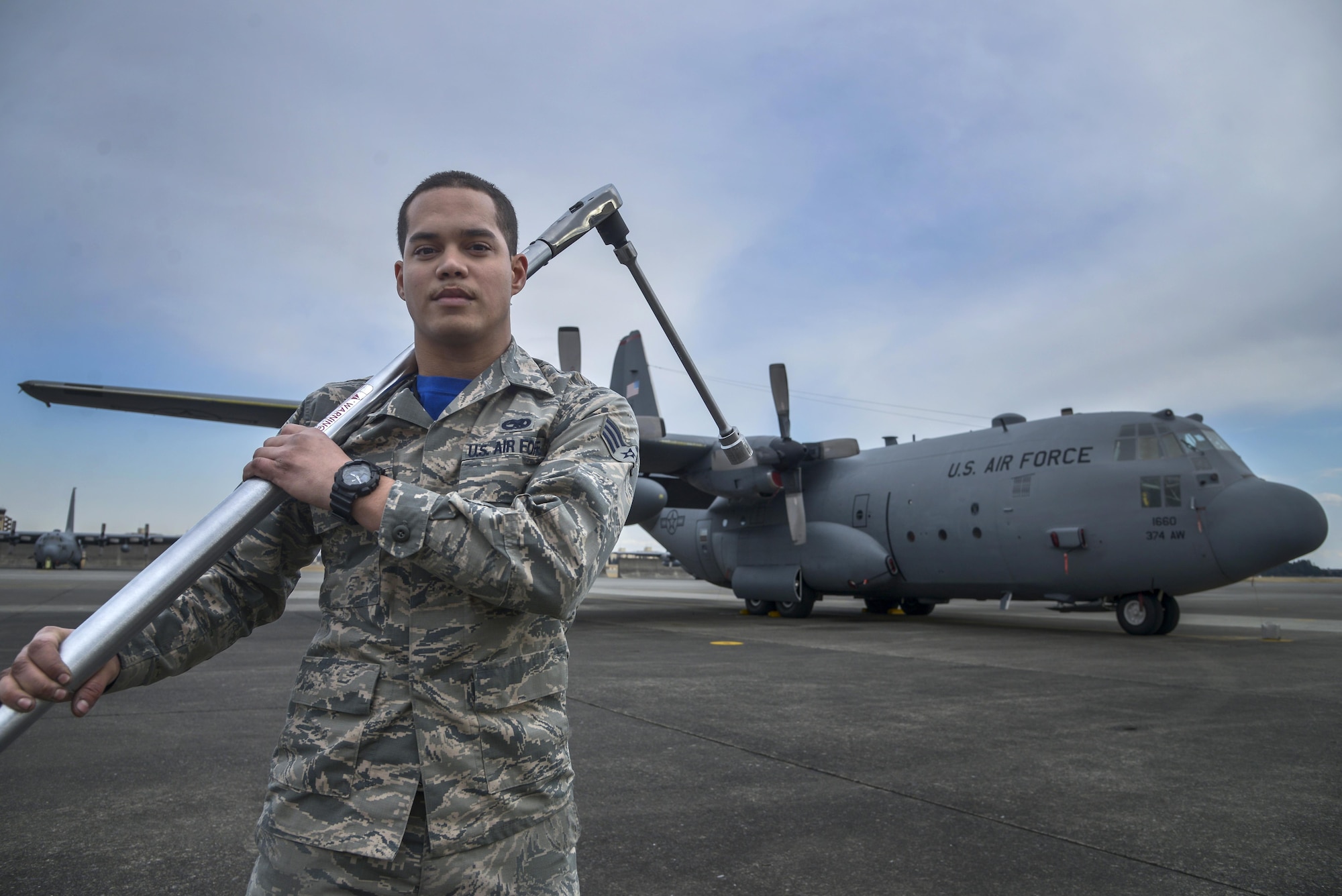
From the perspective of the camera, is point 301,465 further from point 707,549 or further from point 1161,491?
point 707,549

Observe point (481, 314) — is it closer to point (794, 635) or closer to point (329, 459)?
point (329, 459)

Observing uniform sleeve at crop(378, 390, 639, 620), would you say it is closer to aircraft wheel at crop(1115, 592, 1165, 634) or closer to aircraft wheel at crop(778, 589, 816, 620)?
aircraft wheel at crop(1115, 592, 1165, 634)

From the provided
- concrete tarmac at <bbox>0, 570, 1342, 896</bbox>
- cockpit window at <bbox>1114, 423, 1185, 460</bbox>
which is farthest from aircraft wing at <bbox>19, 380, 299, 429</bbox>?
cockpit window at <bbox>1114, 423, 1185, 460</bbox>

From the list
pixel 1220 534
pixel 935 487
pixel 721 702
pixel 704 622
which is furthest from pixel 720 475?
pixel 721 702

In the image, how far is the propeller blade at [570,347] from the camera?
14.8m

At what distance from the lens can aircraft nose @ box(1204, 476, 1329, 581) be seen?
34.0 ft

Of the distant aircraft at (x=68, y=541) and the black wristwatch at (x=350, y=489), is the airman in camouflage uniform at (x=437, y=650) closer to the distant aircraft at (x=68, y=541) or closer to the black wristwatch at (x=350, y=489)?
the black wristwatch at (x=350, y=489)

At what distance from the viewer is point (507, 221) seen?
1701 mm

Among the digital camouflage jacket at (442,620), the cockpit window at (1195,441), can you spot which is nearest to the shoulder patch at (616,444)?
the digital camouflage jacket at (442,620)

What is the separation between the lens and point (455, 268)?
59.3 inches

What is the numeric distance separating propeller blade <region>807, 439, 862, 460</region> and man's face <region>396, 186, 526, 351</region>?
1555 cm

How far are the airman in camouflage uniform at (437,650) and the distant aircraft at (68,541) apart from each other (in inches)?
A: 1484

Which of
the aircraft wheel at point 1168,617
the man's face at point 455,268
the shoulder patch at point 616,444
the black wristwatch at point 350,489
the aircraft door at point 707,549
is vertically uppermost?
the man's face at point 455,268

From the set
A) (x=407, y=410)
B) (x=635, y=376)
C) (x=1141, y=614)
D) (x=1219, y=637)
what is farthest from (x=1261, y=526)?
(x=635, y=376)
